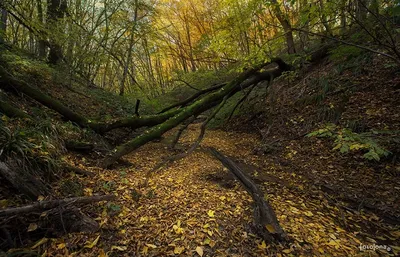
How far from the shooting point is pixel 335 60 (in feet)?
22.1

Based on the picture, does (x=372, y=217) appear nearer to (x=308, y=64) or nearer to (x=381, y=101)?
(x=381, y=101)

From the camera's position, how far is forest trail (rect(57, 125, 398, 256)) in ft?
6.98

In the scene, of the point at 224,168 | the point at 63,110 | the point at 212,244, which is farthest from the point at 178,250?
the point at 63,110

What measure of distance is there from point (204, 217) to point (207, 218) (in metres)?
0.04

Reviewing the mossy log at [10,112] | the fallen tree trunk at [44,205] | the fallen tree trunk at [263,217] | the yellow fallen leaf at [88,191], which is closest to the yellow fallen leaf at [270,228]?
the fallen tree trunk at [263,217]

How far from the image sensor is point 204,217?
103 inches

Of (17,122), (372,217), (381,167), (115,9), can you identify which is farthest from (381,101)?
(115,9)

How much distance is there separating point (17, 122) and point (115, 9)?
649cm

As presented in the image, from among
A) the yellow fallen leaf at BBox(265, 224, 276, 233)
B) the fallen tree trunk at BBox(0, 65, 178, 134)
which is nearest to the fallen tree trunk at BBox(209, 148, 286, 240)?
the yellow fallen leaf at BBox(265, 224, 276, 233)

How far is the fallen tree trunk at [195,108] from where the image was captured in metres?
4.15

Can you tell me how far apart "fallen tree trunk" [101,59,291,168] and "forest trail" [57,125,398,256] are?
378 mm

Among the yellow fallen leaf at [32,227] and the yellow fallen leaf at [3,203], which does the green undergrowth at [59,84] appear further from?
the yellow fallen leaf at [32,227]

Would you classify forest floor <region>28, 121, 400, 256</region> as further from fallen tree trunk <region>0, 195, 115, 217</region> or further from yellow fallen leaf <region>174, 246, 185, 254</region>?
fallen tree trunk <region>0, 195, 115, 217</region>

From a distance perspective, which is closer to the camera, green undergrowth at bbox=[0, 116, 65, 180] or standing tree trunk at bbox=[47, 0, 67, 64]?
green undergrowth at bbox=[0, 116, 65, 180]
